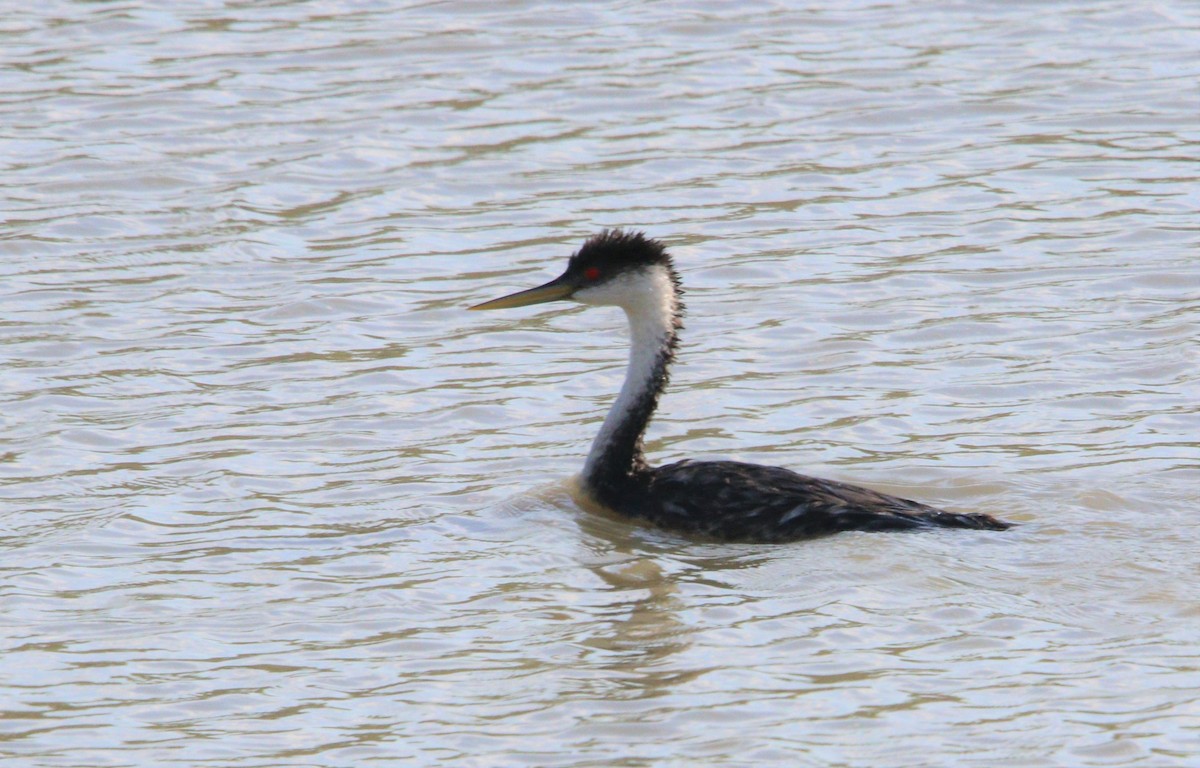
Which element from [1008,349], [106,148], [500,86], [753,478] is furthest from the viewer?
[500,86]

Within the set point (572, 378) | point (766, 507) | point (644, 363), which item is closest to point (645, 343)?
point (644, 363)

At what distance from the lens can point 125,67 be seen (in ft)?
56.4

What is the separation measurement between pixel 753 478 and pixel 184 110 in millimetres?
8086

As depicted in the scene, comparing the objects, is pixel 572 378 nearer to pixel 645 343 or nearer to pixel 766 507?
pixel 645 343

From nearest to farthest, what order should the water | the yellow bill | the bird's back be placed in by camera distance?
the water
the bird's back
the yellow bill

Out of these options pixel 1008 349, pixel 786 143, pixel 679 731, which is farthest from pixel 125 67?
pixel 679 731

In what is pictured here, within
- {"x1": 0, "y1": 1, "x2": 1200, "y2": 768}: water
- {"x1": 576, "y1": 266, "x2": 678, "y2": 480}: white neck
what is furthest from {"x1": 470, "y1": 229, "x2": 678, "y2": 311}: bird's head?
{"x1": 0, "y1": 1, "x2": 1200, "y2": 768}: water

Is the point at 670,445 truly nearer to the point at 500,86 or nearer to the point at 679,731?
the point at 679,731

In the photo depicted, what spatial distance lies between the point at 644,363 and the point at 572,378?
1439 mm

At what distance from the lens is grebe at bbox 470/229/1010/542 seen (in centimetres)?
936

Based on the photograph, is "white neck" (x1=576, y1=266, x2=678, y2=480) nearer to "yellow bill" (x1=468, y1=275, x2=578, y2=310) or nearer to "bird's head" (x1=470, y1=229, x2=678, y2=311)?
"bird's head" (x1=470, y1=229, x2=678, y2=311)

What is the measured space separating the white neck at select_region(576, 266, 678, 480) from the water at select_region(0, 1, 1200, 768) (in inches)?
18.0

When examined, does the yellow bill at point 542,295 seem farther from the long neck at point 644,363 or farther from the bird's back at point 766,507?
the bird's back at point 766,507

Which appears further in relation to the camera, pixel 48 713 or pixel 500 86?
pixel 500 86
